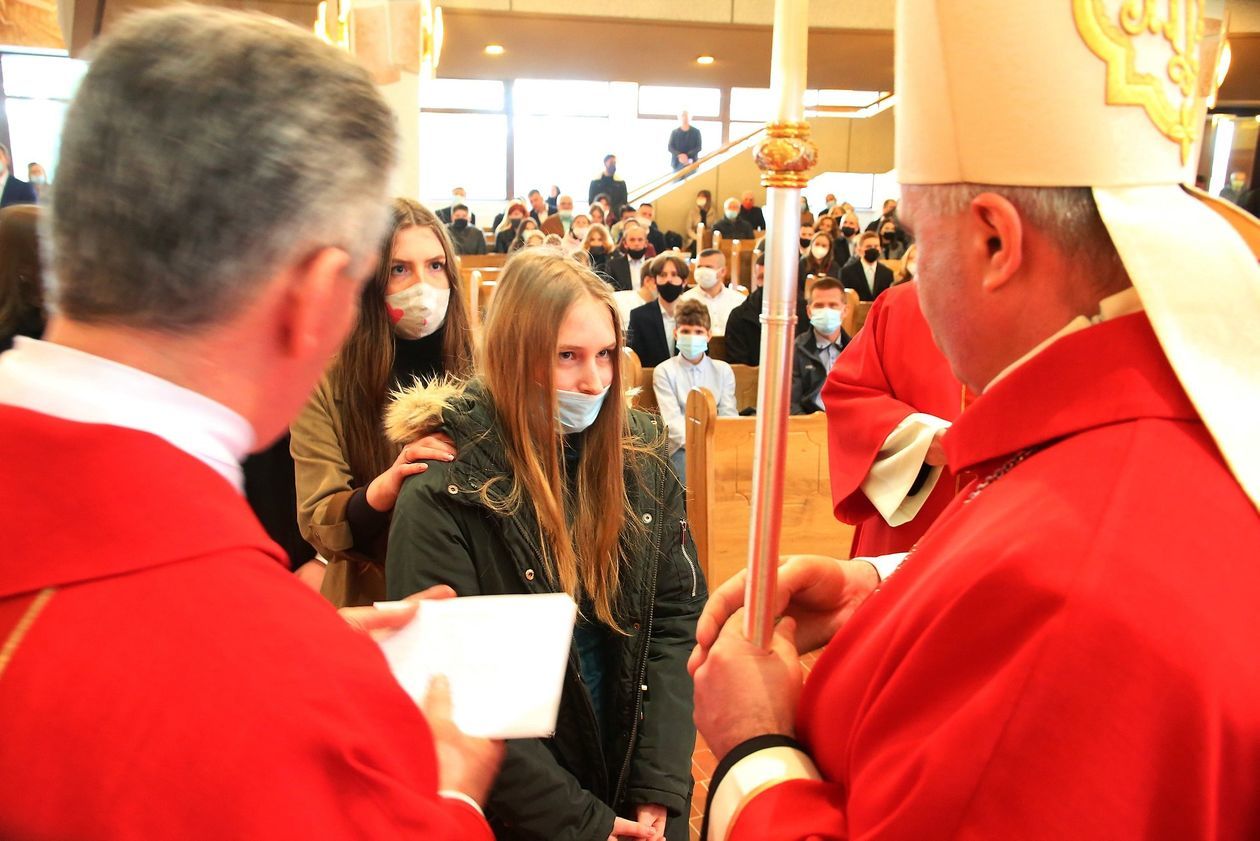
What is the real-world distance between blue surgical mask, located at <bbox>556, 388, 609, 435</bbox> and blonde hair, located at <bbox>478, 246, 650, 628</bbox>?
0.03m

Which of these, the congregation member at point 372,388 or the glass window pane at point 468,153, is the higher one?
the glass window pane at point 468,153

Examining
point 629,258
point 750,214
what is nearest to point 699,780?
point 629,258

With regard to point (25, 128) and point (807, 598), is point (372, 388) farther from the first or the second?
point (25, 128)

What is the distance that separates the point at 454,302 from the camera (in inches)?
97.3

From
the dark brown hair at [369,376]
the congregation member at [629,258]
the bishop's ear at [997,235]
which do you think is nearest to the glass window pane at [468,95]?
the congregation member at [629,258]

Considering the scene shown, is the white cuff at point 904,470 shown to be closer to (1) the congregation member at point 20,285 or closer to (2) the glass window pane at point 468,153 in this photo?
(1) the congregation member at point 20,285

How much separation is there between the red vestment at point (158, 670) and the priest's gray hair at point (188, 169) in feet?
0.41

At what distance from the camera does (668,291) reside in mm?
6883

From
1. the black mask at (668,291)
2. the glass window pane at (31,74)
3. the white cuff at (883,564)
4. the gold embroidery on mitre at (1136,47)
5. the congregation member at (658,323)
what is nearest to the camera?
the gold embroidery on mitre at (1136,47)

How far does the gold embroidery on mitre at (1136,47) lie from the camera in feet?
3.04

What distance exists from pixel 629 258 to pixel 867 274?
2.57 metres

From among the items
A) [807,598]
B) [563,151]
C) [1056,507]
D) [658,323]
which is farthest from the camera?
[563,151]

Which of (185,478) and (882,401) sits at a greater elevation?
(185,478)

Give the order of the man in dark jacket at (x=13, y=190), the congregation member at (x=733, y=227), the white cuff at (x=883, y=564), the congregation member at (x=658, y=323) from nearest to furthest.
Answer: the white cuff at (x=883, y=564) → the congregation member at (x=658, y=323) → the man in dark jacket at (x=13, y=190) → the congregation member at (x=733, y=227)
